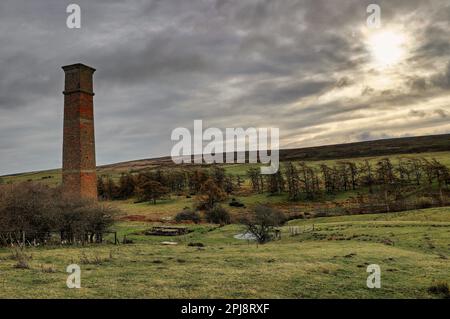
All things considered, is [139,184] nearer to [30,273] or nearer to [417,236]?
[417,236]

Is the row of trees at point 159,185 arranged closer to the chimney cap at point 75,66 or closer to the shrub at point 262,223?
the shrub at point 262,223

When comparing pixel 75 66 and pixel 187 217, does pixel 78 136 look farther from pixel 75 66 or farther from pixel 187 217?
pixel 187 217

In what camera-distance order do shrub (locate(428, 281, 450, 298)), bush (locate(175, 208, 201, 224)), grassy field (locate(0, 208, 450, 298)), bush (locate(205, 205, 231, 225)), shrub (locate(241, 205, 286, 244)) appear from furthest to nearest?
1. bush (locate(175, 208, 201, 224))
2. bush (locate(205, 205, 231, 225))
3. shrub (locate(241, 205, 286, 244))
4. shrub (locate(428, 281, 450, 298))
5. grassy field (locate(0, 208, 450, 298))

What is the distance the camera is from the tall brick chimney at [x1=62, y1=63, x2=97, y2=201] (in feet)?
111

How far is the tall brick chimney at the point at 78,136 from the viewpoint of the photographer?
33812mm

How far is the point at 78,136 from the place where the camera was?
33812mm

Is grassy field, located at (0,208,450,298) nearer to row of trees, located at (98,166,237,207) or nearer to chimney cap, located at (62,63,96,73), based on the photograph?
chimney cap, located at (62,63,96,73)

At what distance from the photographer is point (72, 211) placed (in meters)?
28.7

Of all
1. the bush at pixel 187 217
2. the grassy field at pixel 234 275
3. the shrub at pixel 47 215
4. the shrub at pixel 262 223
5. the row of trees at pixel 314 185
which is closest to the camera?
the grassy field at pixel 234 275

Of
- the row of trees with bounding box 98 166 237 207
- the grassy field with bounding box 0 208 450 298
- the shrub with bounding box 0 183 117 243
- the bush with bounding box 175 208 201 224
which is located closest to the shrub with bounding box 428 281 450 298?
the grassy field with bounding box 0 208 450 298

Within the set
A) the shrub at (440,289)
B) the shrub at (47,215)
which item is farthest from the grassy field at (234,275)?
the shrub at (47,215)

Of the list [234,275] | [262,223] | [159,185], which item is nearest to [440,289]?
Result: [234,275]
